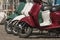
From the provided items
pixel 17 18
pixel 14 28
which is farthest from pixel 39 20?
pixel 14 28

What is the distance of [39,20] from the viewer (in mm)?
9820

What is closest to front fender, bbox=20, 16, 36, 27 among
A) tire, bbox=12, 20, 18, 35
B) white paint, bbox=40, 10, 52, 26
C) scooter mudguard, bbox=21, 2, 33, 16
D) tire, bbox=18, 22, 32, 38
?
tire, bbox=18, 22, 32, 38

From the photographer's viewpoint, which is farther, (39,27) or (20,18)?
(20,18)

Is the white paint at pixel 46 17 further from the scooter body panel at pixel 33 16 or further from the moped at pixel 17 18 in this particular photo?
the moped at pixel 17 18

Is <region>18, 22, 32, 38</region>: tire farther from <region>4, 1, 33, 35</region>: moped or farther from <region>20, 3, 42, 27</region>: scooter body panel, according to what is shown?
<region>4, 1, 33, 35</region>: moped

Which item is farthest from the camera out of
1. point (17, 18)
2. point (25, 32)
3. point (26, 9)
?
point (26, 9)

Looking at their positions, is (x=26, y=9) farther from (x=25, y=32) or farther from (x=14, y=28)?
(x=25, y=32)

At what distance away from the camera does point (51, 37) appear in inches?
392

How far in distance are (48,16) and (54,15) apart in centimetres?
30

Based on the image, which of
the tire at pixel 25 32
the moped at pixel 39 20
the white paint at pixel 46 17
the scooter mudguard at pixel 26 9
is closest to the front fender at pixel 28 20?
the moped at pixel 39 20

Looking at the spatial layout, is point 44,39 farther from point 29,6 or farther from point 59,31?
point 29,6

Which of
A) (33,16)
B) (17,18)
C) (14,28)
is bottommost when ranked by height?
(14,28)

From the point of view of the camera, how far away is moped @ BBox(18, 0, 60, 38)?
9523 millimetres

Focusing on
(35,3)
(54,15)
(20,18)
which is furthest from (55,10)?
(20,18)
